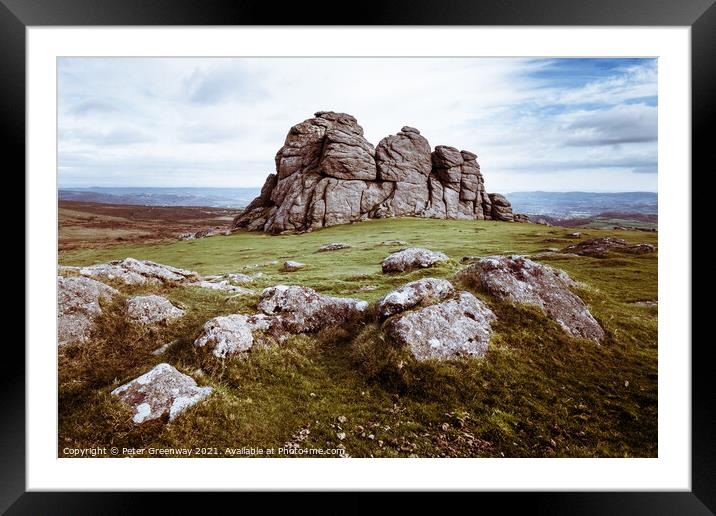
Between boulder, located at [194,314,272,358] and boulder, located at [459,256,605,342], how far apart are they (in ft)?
17.8

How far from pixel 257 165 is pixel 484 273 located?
7.60 meters

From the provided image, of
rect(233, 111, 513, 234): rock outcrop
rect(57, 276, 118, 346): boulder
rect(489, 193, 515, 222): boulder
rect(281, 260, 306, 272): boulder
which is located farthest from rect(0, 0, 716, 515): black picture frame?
rect(281, 260, 306, 272): boulder

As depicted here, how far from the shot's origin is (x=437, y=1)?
23.6 ft

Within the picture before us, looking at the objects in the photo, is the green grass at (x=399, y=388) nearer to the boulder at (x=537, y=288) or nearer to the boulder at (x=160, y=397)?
the boulder at (x=160, y=397)

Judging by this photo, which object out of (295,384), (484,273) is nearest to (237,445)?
(295,384)

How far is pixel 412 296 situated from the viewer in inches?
333

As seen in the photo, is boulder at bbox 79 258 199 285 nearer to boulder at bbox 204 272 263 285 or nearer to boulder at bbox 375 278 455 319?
boulder at bbox 204 272 263 285

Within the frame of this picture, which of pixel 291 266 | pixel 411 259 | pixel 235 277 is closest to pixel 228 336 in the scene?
pixel 235 277

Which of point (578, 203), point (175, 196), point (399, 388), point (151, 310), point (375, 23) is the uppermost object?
point (375, 23)

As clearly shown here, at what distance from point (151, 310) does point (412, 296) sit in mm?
6323

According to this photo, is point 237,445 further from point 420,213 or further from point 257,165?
point 420,213

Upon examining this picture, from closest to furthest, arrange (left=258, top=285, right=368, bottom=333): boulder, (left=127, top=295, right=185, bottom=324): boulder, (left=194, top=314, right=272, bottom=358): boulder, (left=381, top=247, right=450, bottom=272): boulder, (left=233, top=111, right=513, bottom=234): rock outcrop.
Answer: (left=194, top=314, right=272, bottom=358): boulder < (left=127, top=295, right=185, bottom=324): boulder < (left=258, top=285, right=368, bottom=333): boulder < (left=381, top=247, right=450, bottom=272): boulder < (left=233, top=111, right=513, bottom=234): rock outcrop

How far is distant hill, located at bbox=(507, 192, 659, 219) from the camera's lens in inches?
355

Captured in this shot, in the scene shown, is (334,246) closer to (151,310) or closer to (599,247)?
(151,310)
